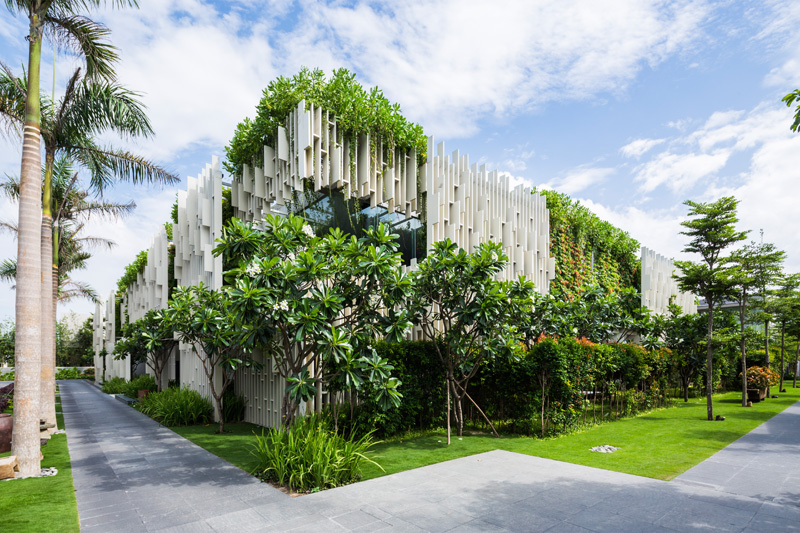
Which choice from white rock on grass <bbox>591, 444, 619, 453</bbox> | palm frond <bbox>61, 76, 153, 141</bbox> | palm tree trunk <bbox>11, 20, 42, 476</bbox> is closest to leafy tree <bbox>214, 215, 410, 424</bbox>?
palm tree trunk <bbox>11, 20, 42, 476</bbox>

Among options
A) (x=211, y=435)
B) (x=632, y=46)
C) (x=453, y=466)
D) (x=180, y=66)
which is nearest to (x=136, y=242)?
(x=211, y=435)

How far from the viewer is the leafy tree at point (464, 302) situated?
8.46m

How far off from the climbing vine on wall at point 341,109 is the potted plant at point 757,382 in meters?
15.0

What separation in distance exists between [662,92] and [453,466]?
27.7 ft

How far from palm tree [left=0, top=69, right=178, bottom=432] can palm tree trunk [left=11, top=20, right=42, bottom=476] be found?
2293 millimetres

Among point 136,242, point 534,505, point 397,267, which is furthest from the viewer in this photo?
point 136,242

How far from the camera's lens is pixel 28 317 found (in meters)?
7.09

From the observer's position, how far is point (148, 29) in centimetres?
822

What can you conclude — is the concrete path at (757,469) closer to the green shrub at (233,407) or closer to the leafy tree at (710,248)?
the leafy tree at (710,248)

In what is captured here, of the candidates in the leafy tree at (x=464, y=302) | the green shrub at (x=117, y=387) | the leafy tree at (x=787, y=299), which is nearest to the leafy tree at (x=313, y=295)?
the leafy tree at (x=464, y=302)

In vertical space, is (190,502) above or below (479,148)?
below

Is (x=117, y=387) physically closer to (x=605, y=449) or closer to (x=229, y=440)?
(x=229, y=440)

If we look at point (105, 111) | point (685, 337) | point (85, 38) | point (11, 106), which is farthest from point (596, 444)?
point (11, 106)

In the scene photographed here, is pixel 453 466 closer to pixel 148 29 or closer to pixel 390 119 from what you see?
pixel 390 119
